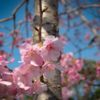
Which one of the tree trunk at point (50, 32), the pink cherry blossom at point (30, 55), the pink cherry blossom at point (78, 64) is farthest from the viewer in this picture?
the pink cherry blossom at point (78, 64)

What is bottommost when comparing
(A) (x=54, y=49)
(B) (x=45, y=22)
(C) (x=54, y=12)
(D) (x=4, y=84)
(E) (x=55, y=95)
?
(E) (x=55, y=95)

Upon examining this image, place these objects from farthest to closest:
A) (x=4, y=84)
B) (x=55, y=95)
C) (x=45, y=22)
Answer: (x=45, y=22) → (x=55, y=95) → (x=4, y=84)

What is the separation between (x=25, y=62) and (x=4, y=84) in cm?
14

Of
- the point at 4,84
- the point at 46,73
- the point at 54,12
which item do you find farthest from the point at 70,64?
the point at 4,84

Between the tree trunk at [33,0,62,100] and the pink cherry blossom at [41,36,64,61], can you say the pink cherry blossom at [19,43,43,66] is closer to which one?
the pink cherry blossom at [41,36,64,61]

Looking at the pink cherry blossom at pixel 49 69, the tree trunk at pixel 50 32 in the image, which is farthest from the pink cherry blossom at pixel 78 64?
the pink cherry blossom at pixel 49 69

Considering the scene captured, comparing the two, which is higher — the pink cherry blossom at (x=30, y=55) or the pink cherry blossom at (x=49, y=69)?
the pink cherry blossom at (x=30, y=55)

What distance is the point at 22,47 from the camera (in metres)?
0.44

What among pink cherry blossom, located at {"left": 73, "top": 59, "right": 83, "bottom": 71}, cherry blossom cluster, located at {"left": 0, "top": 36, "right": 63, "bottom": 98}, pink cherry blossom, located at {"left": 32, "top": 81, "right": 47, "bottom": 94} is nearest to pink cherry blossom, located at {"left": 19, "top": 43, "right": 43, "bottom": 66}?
cherry blossom cluster, located at {"left": 0, "top": 36, "right": 63, "bottom": 98}

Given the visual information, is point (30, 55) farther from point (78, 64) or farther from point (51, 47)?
point (78, 64)

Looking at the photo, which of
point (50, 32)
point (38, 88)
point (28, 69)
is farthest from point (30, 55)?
point (50, 32)

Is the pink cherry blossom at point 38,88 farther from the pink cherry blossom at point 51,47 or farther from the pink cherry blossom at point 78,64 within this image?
the pink cherry blossom at point 78,64

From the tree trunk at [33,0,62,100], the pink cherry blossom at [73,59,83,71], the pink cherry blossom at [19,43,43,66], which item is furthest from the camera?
the pink cherry blossom at [73,59,83,71]

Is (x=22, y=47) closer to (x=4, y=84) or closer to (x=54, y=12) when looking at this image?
(x=4, y=84)
